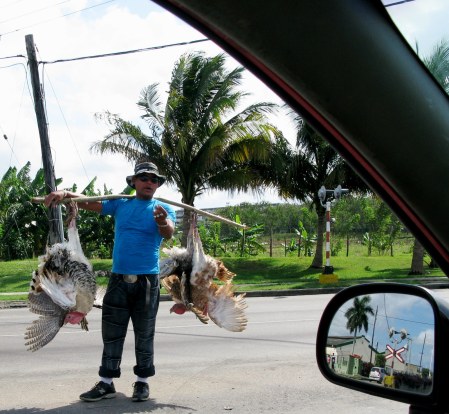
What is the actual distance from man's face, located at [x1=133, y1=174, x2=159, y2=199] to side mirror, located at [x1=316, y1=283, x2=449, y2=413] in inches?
143

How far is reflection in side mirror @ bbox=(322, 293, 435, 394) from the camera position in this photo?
5.38 feet

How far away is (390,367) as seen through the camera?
1.71 m

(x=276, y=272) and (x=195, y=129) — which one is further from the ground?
(x=195, y=129)

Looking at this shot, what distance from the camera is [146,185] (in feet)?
18.2

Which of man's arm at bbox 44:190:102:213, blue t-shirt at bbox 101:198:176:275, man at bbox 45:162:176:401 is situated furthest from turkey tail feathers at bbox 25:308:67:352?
man's arm at bbox 44:190:102:213

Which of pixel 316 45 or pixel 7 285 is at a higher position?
pixel 316 45

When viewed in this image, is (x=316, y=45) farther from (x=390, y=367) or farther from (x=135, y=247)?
(x=135, y=247)

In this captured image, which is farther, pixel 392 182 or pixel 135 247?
pixel 135 247

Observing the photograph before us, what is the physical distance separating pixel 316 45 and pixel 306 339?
759cm

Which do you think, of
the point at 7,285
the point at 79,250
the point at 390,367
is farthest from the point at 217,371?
the point at 7,285

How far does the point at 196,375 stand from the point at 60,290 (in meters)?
1.83

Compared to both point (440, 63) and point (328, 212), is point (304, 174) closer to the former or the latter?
point (328, 212)

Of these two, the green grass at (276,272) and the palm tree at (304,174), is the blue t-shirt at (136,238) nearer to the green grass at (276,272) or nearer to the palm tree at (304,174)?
the green grass at (276,272)

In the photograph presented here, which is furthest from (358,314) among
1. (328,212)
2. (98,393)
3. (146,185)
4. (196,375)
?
(328,212)
